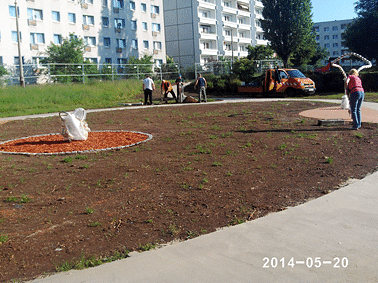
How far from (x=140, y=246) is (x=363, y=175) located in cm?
434

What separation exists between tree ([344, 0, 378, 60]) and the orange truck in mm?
31955

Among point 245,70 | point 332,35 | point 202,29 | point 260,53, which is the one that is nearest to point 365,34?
point 260,53

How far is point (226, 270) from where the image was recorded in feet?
11.9

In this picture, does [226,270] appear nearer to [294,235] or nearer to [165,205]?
[294,235]

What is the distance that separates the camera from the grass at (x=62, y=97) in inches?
1023

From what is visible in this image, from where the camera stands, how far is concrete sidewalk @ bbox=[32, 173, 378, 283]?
11.6 feet

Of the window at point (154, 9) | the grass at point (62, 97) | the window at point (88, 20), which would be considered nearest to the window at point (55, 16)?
the window at point (88, 20)

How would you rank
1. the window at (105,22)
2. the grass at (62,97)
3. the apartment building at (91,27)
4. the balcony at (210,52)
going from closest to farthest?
the grass at (62,97) < the apartment building at (91,27) < the window at (105,22) < the balcony at (210,52)

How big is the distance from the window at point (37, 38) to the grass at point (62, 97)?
63.8ft

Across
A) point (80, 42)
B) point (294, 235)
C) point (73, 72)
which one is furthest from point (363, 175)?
point (80, 42)

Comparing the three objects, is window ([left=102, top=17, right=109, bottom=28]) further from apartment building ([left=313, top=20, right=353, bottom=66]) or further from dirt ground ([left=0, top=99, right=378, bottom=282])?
apartment building ([left=313, top=20, right=353, bottom=66])

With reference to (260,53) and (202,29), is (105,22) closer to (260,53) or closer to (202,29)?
(202,29)

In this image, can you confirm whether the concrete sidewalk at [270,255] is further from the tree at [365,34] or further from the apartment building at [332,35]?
the apartment building at [332,35]

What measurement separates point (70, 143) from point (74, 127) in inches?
17.3
